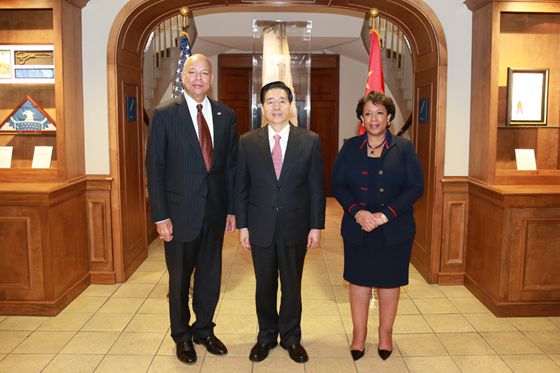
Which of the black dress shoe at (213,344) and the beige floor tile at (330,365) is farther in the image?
the black dress shoe at (213,344)

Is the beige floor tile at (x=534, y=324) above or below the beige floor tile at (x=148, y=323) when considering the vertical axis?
above

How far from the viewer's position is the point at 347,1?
474 cm

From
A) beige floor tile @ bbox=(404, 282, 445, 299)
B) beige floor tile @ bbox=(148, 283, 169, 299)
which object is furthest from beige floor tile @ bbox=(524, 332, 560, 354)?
beige floor tile @ bbox=(148, 283, 169, 299)

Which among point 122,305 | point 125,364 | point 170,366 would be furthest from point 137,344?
point 122,305

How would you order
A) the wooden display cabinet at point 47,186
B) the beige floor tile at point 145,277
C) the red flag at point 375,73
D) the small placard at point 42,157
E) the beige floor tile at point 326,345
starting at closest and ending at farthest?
the beige floor tile at point 326,345 < the wooden display cabinet at point 47,186 < the small placard at point 42,157 < the red flag at point 375,73 < the beige floor tile at point 145,277

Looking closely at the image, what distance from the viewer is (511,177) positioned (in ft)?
14.3

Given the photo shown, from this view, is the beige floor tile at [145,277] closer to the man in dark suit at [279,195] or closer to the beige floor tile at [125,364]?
the beige floor tile at [125,364]

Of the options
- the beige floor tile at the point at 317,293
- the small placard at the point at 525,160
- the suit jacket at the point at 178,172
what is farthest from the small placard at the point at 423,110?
the suit jacket at the point at 178,172

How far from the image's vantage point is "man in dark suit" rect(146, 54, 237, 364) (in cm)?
304

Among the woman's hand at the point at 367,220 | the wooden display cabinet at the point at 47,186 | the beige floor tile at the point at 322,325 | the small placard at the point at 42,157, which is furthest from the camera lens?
the small placard at the point at 42,157

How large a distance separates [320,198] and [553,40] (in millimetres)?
2686

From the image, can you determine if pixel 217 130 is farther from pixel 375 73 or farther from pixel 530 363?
pixel 530 363

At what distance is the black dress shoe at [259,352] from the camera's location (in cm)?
323

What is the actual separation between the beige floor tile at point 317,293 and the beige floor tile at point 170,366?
1431 millimetres
